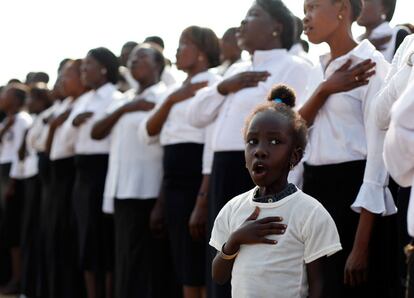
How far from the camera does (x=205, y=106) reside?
5207 millimetres

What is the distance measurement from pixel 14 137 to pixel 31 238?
1.23 m

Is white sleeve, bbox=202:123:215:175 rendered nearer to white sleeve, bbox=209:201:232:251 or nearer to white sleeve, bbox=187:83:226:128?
white sleeve, bbox=187:83:226:128

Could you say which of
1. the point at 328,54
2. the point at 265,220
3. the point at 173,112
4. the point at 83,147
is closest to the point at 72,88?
the point at 83,147

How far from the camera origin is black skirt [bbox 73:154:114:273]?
6.78 m

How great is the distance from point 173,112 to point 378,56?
1.96 m

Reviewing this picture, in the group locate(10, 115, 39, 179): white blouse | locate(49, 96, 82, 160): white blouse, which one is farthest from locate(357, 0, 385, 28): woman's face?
locate(10, 115, 39, 179): white blouse

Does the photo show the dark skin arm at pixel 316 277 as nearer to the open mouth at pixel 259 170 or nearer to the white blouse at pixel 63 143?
the open mouth at pixel 259 170

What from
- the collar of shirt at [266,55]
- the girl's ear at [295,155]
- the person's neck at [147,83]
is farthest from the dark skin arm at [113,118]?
the girl's ear at [295,155]


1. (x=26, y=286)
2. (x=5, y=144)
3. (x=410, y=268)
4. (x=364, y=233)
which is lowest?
(x=26, y=286)

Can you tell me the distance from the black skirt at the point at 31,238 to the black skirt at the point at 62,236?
90 centimetres

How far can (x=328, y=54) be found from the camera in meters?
4.39

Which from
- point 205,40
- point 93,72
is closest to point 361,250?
point 205,40

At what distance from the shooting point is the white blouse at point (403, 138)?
2.72 metres

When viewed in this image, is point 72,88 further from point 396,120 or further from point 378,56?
point 396,120
